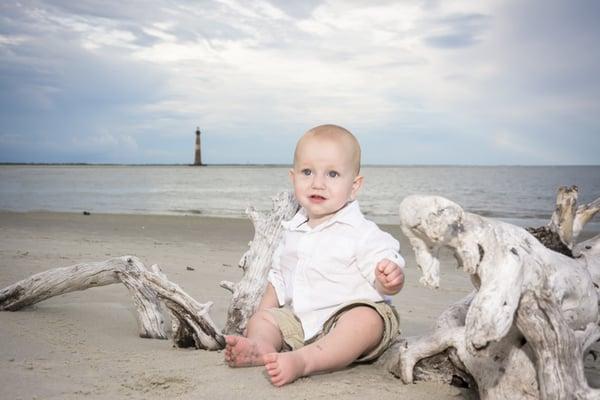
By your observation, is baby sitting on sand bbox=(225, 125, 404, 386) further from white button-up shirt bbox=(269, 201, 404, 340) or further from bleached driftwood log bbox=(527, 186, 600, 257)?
bleached driftwood log bbox=(527, 186, 600, 257)

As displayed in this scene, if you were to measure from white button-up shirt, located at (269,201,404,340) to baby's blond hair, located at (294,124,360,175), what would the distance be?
302mm

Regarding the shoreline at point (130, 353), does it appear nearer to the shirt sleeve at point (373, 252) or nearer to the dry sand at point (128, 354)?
the dry sand at point (128, 354)

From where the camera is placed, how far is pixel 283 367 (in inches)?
101

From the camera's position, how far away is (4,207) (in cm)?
1739

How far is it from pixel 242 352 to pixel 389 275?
0.83m

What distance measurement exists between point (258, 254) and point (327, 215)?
737mm

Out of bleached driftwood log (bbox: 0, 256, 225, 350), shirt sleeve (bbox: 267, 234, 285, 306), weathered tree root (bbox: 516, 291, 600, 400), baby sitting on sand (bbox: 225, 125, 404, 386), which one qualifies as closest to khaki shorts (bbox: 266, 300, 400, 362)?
baby sitting on sand (bbox: 225, 125, 404, 386)

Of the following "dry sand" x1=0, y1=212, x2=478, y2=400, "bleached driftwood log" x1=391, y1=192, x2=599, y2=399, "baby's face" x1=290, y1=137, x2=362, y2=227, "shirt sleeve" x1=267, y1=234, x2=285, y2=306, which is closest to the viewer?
"bleached driftwood log" x1=391, y1=192, x2=599, y2=399

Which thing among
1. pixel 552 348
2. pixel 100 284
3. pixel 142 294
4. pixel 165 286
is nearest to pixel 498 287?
pixel 552 348

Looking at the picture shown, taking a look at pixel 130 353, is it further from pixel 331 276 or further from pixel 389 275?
pixel 389 275

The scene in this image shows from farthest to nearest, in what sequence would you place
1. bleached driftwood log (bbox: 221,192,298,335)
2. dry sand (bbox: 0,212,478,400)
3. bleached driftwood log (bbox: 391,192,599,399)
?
bleached driftwood log (bbox: 221,192,298,335)
dry sand (bbox: 0,212,478,400)
bleached driftwood log (bbox: 391,192,599,399)

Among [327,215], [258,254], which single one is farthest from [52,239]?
[327,215]

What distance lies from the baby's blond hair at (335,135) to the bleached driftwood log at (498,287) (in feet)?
2.77

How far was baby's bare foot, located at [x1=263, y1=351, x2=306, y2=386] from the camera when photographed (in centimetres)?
257
